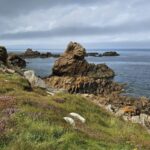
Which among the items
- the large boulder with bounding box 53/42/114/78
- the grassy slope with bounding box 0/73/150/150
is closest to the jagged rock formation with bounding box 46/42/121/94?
the large boulder with bounding box 53/42/114/78

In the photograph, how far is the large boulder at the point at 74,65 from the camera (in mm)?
74188

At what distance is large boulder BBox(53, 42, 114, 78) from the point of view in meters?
74.2

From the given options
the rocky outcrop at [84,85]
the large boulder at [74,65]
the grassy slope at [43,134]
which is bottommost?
the rocky outcrop at [84,85]

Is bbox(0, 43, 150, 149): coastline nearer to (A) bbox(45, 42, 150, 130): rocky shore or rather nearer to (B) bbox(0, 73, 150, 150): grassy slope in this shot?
(A) bbox(45, 42, 150, 130): rocky shore

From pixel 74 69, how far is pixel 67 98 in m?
53.3

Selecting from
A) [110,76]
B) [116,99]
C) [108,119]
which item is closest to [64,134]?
[108,119]

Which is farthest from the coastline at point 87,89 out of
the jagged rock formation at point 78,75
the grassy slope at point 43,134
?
the grassy slope at point 43,134

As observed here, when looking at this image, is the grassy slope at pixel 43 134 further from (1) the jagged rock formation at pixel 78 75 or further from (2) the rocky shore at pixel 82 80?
(1) the jagged rock formation at pixel 78 75

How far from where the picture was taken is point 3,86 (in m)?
20.4

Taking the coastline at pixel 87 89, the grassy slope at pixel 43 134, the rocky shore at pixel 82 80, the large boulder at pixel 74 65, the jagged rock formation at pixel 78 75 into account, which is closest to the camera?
the grassy slope at pixel 43 134

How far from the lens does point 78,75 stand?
7231 centimetres

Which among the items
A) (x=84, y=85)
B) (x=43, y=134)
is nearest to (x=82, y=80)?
(x=84, y=85)

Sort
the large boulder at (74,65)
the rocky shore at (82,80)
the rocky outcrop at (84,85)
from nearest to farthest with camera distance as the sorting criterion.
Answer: the rocky shore at (82,80) → the rocky outcrop at (84,85) → the large boulder at (74,65)

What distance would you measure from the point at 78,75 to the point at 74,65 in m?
3.87
